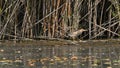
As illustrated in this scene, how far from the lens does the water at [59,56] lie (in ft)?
25.9

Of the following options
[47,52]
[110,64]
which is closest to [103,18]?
[47,52]

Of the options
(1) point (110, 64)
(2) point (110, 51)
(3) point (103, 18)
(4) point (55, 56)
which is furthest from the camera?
(3) point (103, 18)

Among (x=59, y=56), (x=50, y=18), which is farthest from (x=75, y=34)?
(x=59, y=56)

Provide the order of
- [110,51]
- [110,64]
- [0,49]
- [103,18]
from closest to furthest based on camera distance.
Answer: [110,64] < [110,51] < [0,49] < [103,18]

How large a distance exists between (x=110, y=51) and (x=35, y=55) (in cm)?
173

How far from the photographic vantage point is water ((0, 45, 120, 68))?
25.9ft

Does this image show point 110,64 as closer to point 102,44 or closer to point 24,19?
point 102,44

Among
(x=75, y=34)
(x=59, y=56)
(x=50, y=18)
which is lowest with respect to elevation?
(x=59, y=56)

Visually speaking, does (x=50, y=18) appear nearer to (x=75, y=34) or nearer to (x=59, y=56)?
(x=75, y=34)

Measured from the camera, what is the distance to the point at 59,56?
9.16 m

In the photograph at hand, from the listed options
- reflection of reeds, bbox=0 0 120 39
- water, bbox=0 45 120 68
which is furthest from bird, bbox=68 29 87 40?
water, bbox=0 45 120 68

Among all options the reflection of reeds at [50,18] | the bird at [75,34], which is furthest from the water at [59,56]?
the reflection of reeds at [50,18]

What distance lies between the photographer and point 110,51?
32.3 feet

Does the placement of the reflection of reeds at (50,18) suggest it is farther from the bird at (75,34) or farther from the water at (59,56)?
the water at (59,56)
